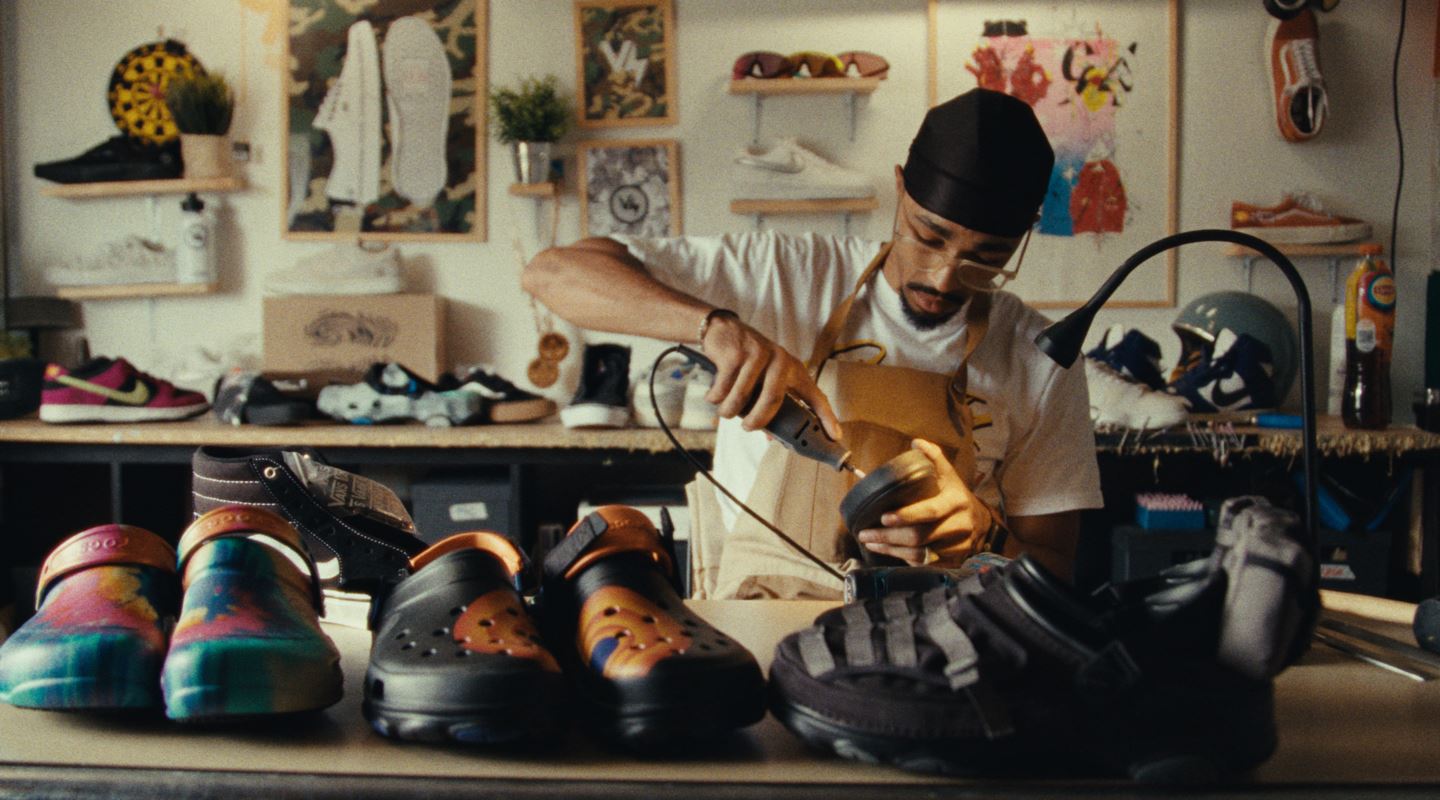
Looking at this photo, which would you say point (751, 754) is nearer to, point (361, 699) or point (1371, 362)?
point (361, 699)

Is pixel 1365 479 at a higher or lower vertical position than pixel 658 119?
lower

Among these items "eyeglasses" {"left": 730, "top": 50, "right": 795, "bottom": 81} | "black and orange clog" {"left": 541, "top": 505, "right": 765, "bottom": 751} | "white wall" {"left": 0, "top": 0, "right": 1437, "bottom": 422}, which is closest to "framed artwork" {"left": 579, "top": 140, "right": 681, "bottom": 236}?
"white wall" {"left": 0, "top": 0, "right": 1437, "bottom": 422}

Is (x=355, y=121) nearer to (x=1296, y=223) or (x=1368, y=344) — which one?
(x=1296, y=223)

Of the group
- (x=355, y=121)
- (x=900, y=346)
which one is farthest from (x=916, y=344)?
(x=355, y=121)

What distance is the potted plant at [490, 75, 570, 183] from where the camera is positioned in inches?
159

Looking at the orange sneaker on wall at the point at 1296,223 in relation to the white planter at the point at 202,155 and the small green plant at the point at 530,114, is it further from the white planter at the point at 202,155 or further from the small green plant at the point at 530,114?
the white planter at the point at 202,155

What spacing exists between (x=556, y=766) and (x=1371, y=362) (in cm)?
354

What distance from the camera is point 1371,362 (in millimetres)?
3568

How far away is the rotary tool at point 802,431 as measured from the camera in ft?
5.09

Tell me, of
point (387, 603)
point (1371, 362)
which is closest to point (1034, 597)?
point (387, 603)

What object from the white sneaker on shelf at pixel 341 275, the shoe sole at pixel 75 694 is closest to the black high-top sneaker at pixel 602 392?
the white sneaker on shelf at pixel 341 275

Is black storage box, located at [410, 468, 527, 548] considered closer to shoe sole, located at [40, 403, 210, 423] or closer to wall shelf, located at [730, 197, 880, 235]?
shoe sole, located at [40, 403, 210, 423]

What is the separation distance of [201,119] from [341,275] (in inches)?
31.0

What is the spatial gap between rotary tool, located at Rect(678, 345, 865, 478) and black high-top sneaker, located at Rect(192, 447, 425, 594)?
1.76 ft
